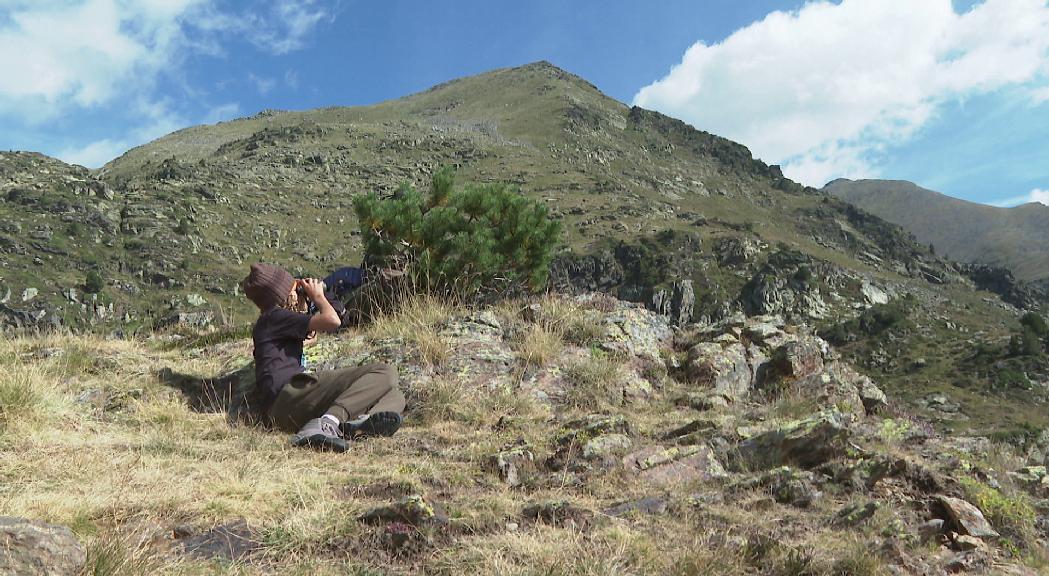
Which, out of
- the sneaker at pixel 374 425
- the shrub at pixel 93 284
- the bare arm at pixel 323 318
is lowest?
the sneaker at pixel 374 425

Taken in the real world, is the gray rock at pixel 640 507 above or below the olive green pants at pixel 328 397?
below

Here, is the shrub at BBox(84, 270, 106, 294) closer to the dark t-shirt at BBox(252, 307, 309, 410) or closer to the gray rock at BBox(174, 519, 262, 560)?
the dark t-shirt at BBox(252, 307, 309, 410)

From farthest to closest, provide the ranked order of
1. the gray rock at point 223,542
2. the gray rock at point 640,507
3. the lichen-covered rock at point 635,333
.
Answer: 1. the lichen-covered rock at point 635,333
2. the gray rock at point 640,507
3. the gray rock at point 223,542

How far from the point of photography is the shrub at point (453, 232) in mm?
9789

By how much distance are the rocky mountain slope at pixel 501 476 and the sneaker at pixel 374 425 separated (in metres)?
0.15

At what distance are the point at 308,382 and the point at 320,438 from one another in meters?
0.89

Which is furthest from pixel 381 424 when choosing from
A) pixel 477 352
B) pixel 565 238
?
pixel 565 238

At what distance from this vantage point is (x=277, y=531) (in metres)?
2.69

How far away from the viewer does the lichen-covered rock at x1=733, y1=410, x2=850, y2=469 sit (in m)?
4.00

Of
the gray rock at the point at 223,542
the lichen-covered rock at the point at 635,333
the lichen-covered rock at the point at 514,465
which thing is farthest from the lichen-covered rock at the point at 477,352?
the gray rock at the point at 223,542

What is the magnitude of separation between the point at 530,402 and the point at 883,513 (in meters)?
3.32

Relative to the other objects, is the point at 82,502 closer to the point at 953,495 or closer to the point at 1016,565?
the point at 1016,565

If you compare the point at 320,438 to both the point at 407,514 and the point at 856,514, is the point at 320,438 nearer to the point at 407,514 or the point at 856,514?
the point at 407,514

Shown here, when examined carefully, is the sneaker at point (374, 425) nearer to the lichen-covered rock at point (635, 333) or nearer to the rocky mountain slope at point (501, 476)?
the rocky mountain slope at point (501, 476)
